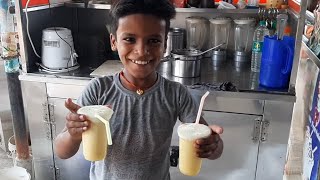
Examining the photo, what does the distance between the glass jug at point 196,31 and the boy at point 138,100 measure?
3.62 feet

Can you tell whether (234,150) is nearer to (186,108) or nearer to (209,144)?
(186,108)

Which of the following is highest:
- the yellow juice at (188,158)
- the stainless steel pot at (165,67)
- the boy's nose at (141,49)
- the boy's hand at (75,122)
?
the boy's nose at (141,49)

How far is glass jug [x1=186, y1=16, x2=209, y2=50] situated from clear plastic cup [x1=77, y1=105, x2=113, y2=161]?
137 cm

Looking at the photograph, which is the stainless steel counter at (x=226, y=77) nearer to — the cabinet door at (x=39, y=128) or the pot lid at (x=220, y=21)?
the cabinet door at (x=39, y=128)

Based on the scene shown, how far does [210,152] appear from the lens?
1.03 metres

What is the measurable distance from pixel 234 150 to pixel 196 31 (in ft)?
2.82

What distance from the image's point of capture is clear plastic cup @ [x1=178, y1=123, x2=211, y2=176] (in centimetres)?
100

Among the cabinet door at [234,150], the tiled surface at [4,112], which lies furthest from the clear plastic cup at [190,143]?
the tiled surface at [4,112]

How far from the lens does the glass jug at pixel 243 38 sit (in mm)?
2232

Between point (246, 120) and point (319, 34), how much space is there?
0.56 meters

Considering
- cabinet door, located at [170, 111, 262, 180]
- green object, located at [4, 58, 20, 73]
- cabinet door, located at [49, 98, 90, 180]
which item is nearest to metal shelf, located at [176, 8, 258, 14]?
cabinet door, located at [170, 111, 262, 180]

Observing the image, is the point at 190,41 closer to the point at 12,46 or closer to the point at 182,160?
the point at 12,46

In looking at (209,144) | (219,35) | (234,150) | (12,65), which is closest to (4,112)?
(12,65)

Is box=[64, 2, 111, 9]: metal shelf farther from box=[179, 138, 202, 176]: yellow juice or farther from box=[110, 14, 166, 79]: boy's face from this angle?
box=[179, 138, 202, 176]: yellow juice
